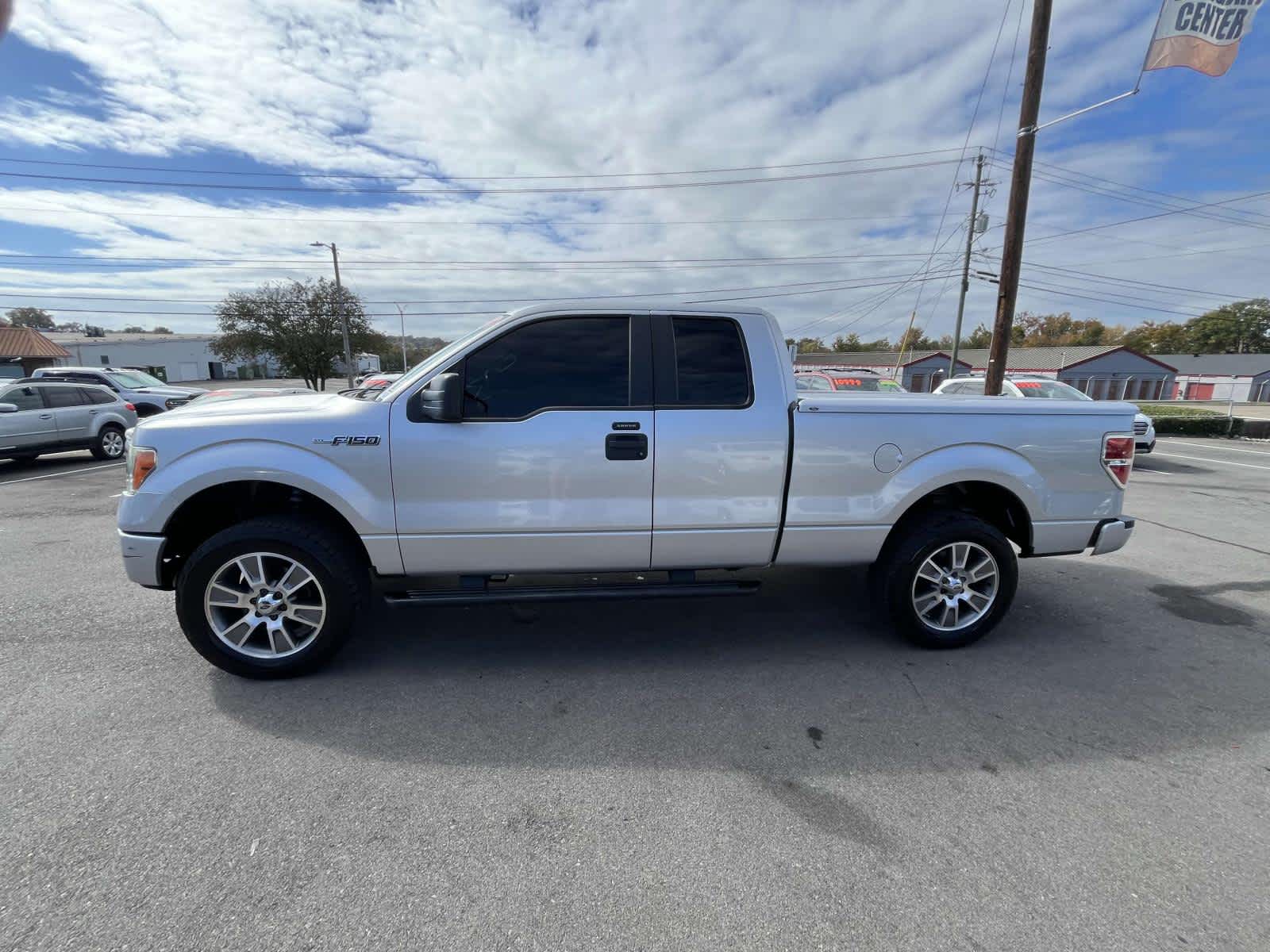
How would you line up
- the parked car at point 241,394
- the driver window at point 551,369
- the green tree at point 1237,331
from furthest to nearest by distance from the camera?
the green tree at point 1237,331
the parked car at point 241,394
the driver window at point 551,369

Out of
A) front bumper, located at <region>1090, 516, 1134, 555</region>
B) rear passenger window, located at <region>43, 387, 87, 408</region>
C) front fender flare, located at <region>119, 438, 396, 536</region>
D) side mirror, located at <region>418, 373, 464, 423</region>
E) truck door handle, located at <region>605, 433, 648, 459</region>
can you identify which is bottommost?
front bumper, located at <region>1090, 516, 1134, 555</region>

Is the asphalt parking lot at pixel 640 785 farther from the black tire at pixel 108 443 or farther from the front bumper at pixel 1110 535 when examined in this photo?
the black tire at pixel 108 443

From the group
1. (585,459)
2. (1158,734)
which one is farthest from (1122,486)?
(585,459)

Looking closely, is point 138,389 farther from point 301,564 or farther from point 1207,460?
point 1207,460

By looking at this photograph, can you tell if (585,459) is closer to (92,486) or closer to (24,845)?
(24,845)

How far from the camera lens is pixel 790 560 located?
3.72m

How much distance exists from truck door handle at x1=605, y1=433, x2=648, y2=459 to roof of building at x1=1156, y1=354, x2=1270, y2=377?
91091 millimetres

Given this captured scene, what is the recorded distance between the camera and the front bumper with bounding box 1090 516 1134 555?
12.8 ft

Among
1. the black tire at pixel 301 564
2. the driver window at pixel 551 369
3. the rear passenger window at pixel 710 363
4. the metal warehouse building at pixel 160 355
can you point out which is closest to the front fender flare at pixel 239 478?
the black tire at pixel 301 564

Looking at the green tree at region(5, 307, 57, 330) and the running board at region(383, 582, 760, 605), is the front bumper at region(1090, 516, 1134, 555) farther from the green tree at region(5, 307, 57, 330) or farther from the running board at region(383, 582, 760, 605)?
the green tree at region(5, 307, 57, 330)

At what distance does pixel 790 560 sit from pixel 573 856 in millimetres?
2097

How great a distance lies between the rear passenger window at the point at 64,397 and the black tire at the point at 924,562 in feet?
48.0

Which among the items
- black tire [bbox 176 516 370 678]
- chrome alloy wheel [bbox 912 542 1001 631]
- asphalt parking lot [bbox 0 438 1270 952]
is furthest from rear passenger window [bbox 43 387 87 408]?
chrome alloy wheel [bbox 912 542 1001 631]

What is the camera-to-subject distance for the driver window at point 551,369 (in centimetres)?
336
